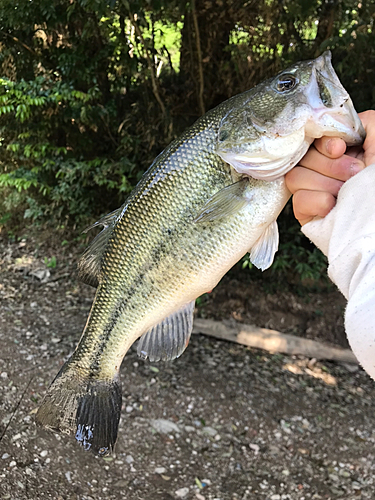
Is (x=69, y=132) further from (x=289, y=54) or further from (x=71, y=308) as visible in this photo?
(x=289, y=54)

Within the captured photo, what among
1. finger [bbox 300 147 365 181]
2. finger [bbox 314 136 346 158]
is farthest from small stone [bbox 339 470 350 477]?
finger [bbox 314 136 346 158]

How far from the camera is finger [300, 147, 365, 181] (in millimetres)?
1628

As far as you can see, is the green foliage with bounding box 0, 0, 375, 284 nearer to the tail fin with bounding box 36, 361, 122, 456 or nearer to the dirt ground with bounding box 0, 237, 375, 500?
the dirt ground with bounding box 0, 237, 375, 500

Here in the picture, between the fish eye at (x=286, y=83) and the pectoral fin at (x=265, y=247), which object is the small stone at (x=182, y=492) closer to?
the pectoral fin at (x=265, y=247)

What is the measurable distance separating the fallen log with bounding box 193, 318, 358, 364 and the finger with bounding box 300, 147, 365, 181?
3.62 meters

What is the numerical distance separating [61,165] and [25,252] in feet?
4.78

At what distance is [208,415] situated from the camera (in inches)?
158

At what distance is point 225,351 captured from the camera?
493 cm

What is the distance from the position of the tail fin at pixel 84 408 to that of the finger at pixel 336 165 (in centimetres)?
125

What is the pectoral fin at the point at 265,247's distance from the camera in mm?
1799

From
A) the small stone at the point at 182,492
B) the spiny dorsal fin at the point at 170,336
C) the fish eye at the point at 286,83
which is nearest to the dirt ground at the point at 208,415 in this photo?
the small stone at the point at 182,492

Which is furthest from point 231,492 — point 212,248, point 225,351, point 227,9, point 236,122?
point 227,9

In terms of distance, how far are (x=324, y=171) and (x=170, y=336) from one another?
0.92 metres

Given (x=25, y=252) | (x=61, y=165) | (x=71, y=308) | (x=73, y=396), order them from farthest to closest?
(x=25, y=252)
(x=61, y=165)
(x=71, y=308)
(x=73, y=396)
